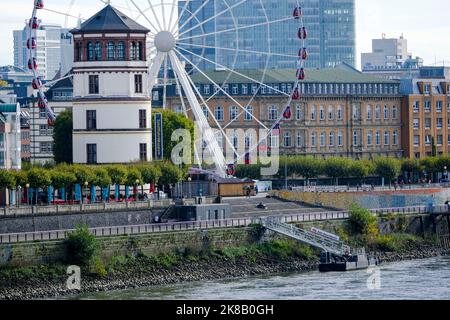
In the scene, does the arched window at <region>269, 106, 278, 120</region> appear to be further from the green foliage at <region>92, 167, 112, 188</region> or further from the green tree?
the green tree

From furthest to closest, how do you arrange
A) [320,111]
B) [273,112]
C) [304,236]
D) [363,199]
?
[320,111] < [273,112] < [363,199] < [304,236]

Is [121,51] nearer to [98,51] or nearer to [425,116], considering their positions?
[98,51]

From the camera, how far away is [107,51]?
311 feet

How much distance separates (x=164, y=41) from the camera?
99.6 m

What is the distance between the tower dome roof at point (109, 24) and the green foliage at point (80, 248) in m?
25.3

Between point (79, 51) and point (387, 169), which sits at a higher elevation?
point (79, 51)

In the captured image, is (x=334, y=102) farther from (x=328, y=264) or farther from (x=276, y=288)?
(x=276, y=288)

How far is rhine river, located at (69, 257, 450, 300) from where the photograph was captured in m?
62.5

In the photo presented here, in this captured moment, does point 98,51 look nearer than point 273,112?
Yes

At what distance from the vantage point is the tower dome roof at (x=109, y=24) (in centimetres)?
9400

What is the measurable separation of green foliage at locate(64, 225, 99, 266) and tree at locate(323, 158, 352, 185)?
60.4 meters

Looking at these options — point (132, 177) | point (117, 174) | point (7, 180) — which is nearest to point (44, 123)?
point (132, 177)

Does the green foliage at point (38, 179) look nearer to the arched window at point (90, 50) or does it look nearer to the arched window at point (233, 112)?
the arched window at point (90, 50)

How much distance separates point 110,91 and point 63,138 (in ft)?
→ 48.0
